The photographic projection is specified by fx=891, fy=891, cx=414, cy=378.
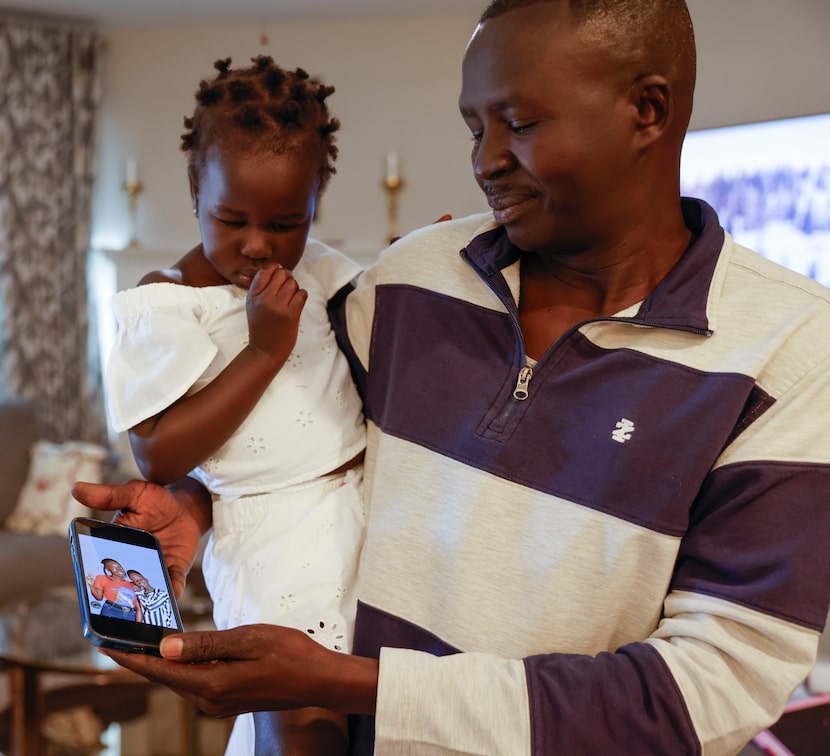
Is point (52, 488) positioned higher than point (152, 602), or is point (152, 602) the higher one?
point (152, 602)

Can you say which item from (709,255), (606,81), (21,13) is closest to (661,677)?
(709,255)

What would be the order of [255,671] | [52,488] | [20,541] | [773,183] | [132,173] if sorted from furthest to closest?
[132,173], [52,488], [20,541], [773,183], [255,671]

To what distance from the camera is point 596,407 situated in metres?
0.97

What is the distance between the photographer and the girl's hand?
1121 millimetres

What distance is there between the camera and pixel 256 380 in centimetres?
112

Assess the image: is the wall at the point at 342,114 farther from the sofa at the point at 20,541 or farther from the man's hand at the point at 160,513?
the man's hand at the point at 160,513

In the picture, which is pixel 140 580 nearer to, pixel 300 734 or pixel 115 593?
pixel 115 593

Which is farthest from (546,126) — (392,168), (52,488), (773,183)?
(392,168)

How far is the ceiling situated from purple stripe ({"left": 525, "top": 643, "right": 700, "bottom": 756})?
14.6ft

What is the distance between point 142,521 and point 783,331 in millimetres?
822

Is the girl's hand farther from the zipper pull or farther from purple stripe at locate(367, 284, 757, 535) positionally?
the zipper pull

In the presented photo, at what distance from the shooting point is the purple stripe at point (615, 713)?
86 cm

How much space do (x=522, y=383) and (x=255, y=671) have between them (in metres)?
0.42

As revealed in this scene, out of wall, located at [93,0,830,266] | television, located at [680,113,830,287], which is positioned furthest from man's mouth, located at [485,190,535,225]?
wall, located at [93,0,830,266]
